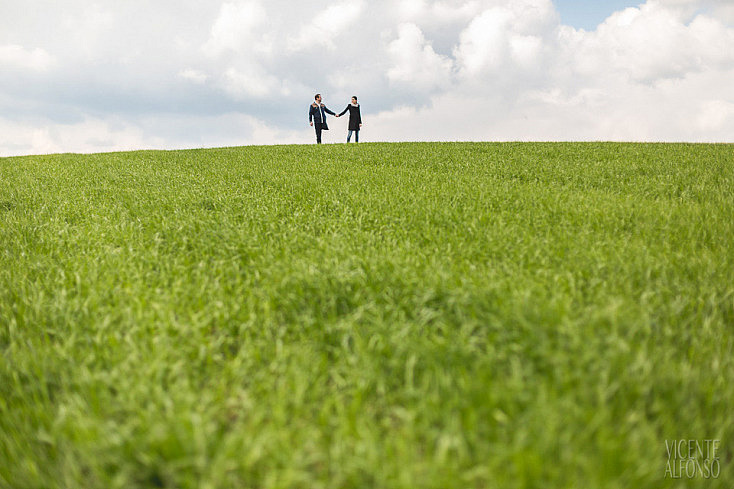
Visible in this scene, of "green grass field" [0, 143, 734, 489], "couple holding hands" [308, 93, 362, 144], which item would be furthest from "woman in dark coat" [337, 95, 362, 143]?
"green grass field" [0, 143, 734, 489]

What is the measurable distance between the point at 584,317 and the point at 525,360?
0.67 meters

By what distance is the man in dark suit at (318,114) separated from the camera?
82.8ft

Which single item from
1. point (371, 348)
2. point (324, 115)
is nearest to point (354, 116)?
point (324, 115)

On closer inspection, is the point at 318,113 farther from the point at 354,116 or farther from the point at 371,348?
the point at 371,348

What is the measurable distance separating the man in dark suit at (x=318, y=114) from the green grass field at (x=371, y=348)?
2024cm

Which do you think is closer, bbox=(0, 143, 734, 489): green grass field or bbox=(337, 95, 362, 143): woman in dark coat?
bbox=(0, 143, 734, 489): green grass field

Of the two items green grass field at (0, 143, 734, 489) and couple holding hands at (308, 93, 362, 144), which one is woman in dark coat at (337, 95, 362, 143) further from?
green grass field at (0, 143, 734, 489)

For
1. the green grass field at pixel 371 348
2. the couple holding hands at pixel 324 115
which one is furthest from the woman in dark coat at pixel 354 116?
the green grass field at pixel 371 348

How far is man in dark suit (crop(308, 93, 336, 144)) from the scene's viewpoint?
25234 mm

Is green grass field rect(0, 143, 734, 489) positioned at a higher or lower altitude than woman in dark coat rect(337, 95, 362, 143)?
lower

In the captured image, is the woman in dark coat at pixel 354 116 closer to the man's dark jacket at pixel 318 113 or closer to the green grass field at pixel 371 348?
the man's dark jacket at pixel 318 113

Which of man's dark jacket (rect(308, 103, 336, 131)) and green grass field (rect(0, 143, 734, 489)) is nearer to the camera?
green grass field (rect(0, 143, 734, 489))

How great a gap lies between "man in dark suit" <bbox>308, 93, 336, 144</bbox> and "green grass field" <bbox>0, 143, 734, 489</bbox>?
20.2 meters

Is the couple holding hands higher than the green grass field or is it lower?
higher
